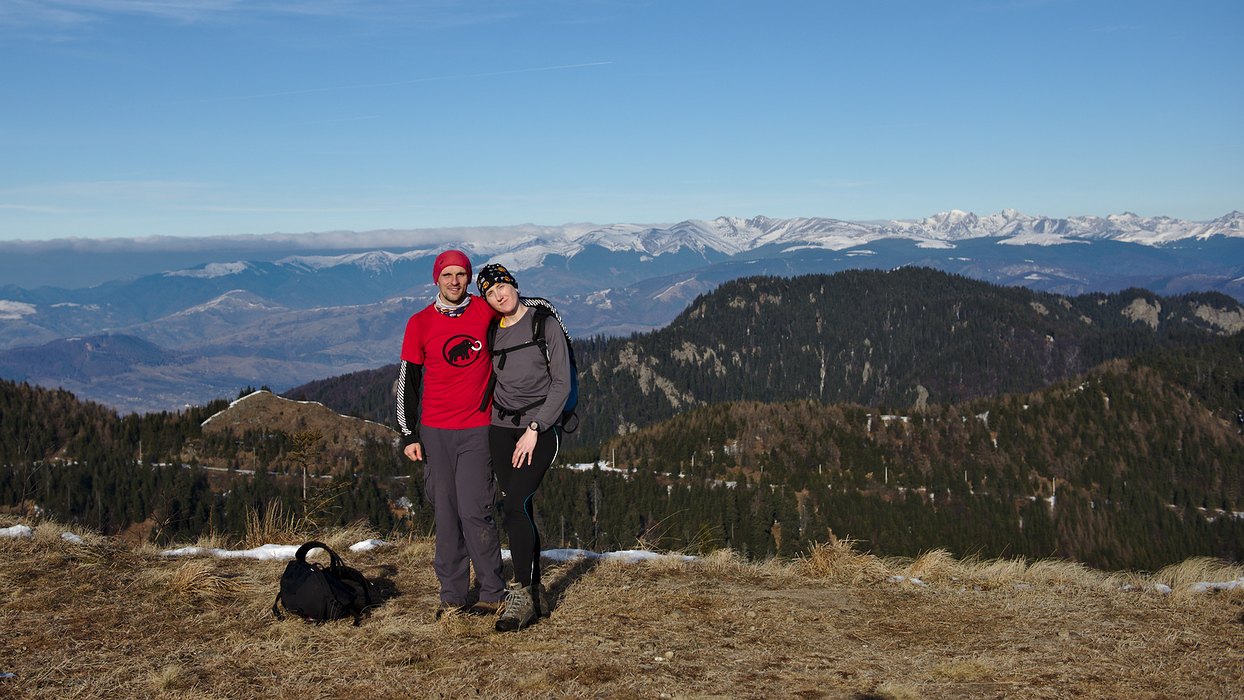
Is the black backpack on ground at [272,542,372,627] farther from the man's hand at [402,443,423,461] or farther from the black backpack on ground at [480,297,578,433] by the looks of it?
the black backpack on ground at [480,297,578,433]

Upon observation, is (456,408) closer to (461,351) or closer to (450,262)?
(461,351)

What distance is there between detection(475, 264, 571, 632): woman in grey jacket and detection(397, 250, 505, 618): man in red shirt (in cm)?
18

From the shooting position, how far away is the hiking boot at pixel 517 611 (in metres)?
9.05

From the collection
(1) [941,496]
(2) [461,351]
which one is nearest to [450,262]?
(2) [461,351]

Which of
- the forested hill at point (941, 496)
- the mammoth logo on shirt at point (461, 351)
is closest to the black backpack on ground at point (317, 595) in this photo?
the mammoth logo on shirt at point (461, 351)

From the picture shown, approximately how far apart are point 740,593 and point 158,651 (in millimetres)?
7292

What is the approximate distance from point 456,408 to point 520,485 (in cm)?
120

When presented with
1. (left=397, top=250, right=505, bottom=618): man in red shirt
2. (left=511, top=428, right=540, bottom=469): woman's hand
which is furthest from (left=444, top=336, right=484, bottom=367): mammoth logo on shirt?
(left=511, top=428, right=540, bottom=469): woman's hand

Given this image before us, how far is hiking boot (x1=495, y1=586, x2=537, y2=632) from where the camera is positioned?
905 cm

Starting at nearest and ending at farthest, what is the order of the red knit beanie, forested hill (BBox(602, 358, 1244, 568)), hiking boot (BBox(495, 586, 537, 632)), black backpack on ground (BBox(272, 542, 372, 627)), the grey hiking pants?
hiking boot (BBox(495, 586, 537, 632)), black backpack on ground (BBox(272, 542, 372, 627)), the red knit beanie, the grey hiking pants, forested hill (BBox(602, 358, 1244, 568))

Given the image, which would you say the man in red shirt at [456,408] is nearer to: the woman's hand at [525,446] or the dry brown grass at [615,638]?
the woman's hand at [525,446]

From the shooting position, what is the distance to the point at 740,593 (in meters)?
11.5

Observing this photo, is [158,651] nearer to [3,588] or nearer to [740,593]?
[3,588]

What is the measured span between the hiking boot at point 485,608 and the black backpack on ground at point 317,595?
1333 mm
